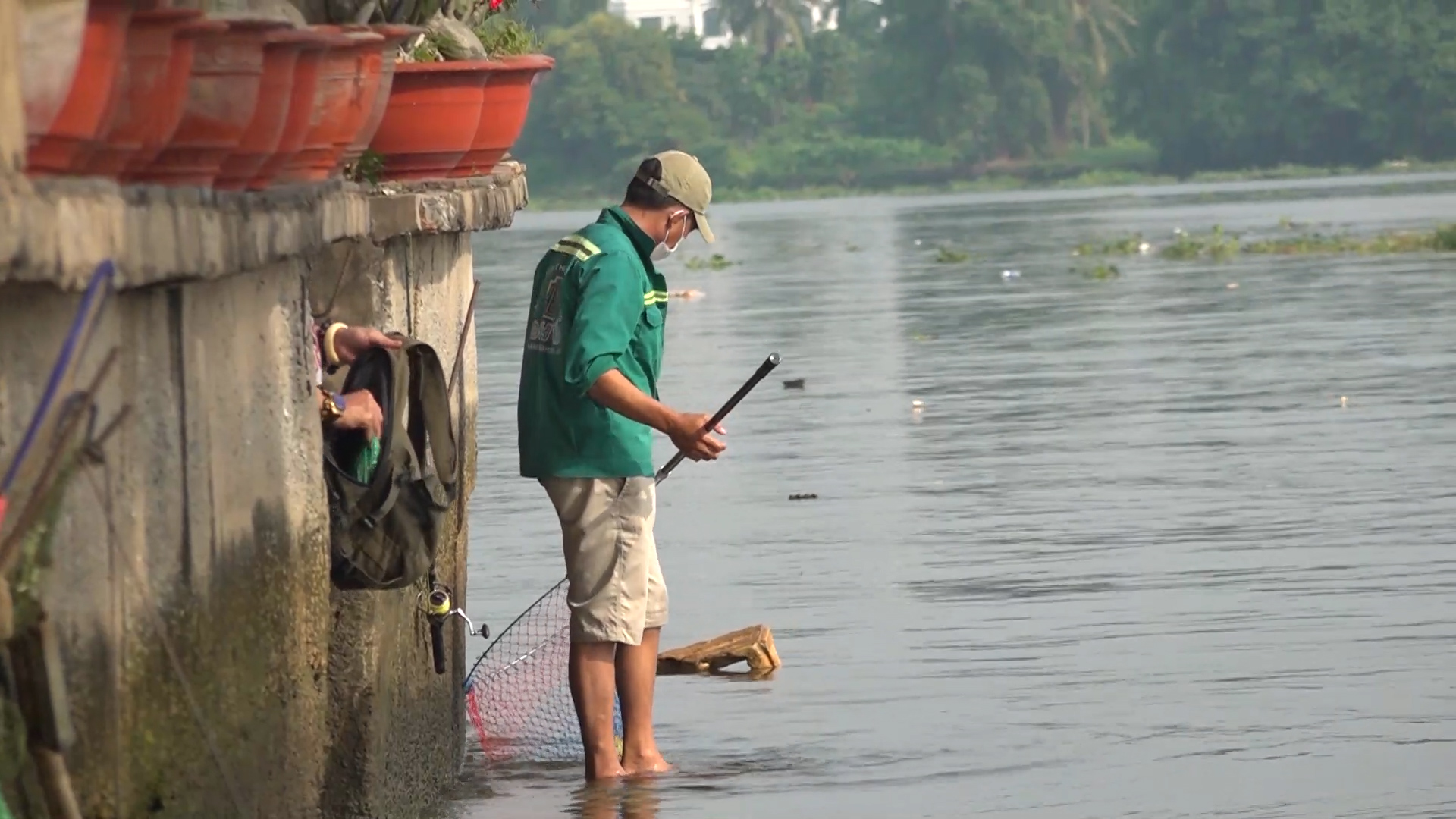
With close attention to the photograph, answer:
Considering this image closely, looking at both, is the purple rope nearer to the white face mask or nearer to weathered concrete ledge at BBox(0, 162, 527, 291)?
weathered concrete ledge at BBox(0, 162, 527, 291)

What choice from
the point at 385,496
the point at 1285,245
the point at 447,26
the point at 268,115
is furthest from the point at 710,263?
the point at 268,115

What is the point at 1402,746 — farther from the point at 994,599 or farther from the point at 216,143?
the point at 216,143

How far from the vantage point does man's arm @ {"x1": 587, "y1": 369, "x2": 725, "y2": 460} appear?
711cm

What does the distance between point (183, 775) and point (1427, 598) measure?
6.14 metres

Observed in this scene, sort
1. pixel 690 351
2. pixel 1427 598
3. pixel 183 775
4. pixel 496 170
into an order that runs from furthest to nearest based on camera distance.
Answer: pixel 690 351
pixel 1427 598
pixel 496 170
pixel 183 775

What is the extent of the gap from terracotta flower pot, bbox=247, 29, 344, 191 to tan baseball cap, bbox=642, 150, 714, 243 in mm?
1818

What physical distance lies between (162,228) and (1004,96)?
10731cm

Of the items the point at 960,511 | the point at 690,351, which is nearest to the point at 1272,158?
the point at 690,351

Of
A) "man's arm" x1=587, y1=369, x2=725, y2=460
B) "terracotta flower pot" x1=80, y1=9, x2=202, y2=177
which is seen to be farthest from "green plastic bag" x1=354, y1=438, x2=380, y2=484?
"terracotta flower pot" x1=80, y1=9, x2=202, y2=177

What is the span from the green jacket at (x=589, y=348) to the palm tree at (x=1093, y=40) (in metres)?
105

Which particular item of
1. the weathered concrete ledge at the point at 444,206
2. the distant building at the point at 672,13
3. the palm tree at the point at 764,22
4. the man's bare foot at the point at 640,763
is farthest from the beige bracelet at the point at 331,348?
the distant building at the point at 672,13

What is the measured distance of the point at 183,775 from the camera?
5.10 m

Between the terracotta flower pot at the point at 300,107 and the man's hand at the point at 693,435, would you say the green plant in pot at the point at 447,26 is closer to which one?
the man's hand at the point at 693,435

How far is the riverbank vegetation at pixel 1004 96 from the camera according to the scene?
95438 millimetres
